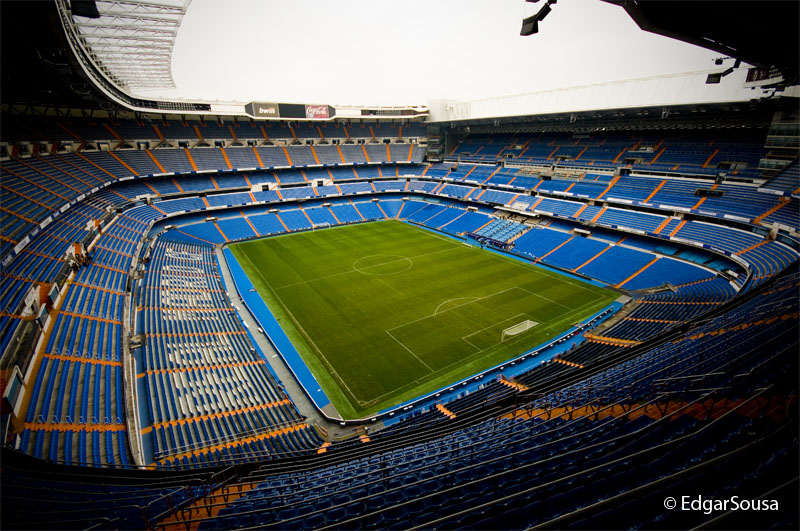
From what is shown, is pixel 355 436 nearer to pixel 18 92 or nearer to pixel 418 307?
pixel 418 307

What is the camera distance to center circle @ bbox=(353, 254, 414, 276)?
31734 mm

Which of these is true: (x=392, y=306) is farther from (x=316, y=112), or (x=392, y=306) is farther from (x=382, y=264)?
(x=316, y=112)

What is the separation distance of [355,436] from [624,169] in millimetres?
38541

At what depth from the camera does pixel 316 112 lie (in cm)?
4919

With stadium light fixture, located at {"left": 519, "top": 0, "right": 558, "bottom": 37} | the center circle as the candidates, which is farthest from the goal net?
stadium light fixture, located at {"left": 519, "top": 0, "right": 558, "bottom": 37}

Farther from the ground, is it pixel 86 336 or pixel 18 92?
pixel 18 92

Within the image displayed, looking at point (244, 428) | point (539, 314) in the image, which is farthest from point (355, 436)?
point (539, 314)

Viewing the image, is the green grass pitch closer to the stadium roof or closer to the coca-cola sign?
the stadium roof

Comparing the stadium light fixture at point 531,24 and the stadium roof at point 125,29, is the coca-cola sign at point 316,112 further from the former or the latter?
the stadium light fixture at point 531,24

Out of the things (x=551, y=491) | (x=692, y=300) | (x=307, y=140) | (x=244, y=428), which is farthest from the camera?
(x=307, y=140)

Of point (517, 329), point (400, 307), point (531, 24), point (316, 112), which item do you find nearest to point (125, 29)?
point (531, 24)

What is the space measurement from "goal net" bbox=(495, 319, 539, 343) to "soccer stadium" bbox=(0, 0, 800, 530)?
19cm

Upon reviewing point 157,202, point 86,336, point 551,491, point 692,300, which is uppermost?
point 157,202

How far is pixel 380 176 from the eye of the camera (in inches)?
2163
